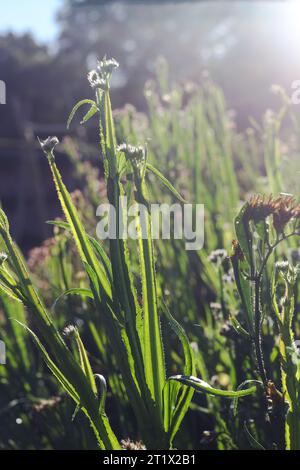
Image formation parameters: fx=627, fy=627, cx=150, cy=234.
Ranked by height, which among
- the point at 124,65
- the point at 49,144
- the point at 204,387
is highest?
the point at 124,65

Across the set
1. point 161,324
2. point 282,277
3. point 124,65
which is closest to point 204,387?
point 282,277

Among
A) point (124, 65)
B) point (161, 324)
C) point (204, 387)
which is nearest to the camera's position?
point (204, 387)

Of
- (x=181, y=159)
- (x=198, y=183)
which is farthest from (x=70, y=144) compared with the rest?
(x=198, y=183)

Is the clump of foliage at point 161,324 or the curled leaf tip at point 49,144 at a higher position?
the curled leaf tip at point 49,144

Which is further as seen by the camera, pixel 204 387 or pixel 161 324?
pixel 161 324

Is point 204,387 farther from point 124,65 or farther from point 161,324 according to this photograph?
point 124,65

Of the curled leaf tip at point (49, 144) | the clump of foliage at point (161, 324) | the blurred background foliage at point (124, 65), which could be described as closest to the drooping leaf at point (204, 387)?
the clump of foliage at point (161, 324)

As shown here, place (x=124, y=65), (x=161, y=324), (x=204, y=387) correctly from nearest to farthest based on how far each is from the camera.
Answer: (x=204, y=387) < (x=161, y=324) < (x=124, y=65)

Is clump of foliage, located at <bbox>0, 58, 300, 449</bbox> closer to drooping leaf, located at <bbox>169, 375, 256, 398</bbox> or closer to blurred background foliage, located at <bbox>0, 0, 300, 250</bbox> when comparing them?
drooping leaf, located at <bbox>169, 375, 256, 398</bbox>

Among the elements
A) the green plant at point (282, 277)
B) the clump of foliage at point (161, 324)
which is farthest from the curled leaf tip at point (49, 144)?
the green plant at point (282, 277)

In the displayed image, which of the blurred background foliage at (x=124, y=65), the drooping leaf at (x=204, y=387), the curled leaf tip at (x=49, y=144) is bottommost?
the drooping leaf at (x=204, y=387)

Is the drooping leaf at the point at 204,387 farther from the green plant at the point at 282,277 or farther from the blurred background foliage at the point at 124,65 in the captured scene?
the blurred background foliage at the point at 124,65

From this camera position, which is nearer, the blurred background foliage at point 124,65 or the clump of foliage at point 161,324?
the clump of foliage at point 161,324

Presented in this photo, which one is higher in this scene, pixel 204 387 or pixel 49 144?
pixel 49 144
